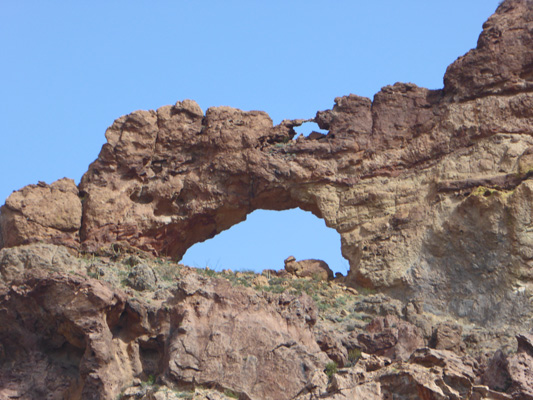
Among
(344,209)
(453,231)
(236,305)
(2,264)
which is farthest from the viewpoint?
(344,209)

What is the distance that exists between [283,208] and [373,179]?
2644mm

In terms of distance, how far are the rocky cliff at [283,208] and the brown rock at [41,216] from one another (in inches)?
1.6

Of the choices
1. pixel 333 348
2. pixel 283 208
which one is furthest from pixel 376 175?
pixel 333 348

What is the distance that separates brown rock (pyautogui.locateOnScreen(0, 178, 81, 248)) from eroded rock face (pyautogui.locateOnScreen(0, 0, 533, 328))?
0.12 feet

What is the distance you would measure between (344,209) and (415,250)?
2.55m

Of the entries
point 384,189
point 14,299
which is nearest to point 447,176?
point 384,189

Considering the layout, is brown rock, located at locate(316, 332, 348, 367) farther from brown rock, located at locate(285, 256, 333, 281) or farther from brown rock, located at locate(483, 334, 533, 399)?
brown rock, located at locate(285, 256, 333, 281)

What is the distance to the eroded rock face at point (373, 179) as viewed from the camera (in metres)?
30.2

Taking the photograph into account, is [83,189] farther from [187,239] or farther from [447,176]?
[447,176]

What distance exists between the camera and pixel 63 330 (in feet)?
81.9

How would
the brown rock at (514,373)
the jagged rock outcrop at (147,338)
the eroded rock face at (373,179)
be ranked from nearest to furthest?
the brown rock at (514,373) < the jagged rock outcrop at (147,338) < the eroded rock face at (373,179)

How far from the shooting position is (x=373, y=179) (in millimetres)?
32438

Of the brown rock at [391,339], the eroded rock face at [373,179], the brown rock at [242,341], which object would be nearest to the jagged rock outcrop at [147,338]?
the brown rock at [242,341]

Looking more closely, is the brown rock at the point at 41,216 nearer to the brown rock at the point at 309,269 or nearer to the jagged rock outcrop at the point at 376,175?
the jagged rock outcrop at the point at 376,175
